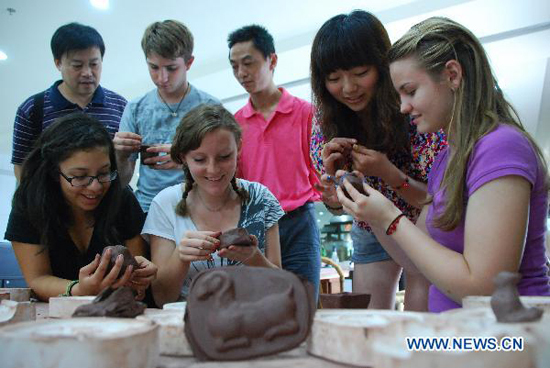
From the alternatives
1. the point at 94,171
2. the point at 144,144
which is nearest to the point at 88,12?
the point at 144,144

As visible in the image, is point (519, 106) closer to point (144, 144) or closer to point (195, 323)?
point (144, 144)

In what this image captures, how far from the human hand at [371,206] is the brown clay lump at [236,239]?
353 millimetres

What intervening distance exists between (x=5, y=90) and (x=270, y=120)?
6602mm

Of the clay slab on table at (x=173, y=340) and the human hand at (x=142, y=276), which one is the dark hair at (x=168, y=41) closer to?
the human hand at (x=142, y=276)

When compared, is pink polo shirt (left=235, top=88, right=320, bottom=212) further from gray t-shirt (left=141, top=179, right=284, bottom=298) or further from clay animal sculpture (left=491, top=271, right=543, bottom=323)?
clay animal sculpture (left=491, top=271, right=543, bottom=323)

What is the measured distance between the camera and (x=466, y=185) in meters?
1.41

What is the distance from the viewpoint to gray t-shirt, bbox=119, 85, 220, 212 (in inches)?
106

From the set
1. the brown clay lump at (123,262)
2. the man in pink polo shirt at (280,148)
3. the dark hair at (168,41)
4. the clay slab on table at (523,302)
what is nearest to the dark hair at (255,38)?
the man in pink polo shirt at (280,148)

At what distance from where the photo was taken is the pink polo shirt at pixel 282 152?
9.09 ft

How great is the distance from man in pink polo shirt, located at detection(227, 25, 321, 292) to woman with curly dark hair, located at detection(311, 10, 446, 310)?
49cm

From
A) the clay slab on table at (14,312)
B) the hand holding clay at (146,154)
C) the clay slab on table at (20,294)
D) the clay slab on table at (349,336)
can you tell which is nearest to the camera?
the clay slab on table at (349,336)

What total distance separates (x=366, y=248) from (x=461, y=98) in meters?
1.06

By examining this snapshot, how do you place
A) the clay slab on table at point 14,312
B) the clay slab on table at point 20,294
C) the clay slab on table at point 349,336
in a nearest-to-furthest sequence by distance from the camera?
1. the clay slab on table at point 349,336
2. the clay slab on table at point 14,312
3. the clay slab on table at point 20,294

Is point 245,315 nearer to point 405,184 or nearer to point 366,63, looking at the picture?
point 405,184
